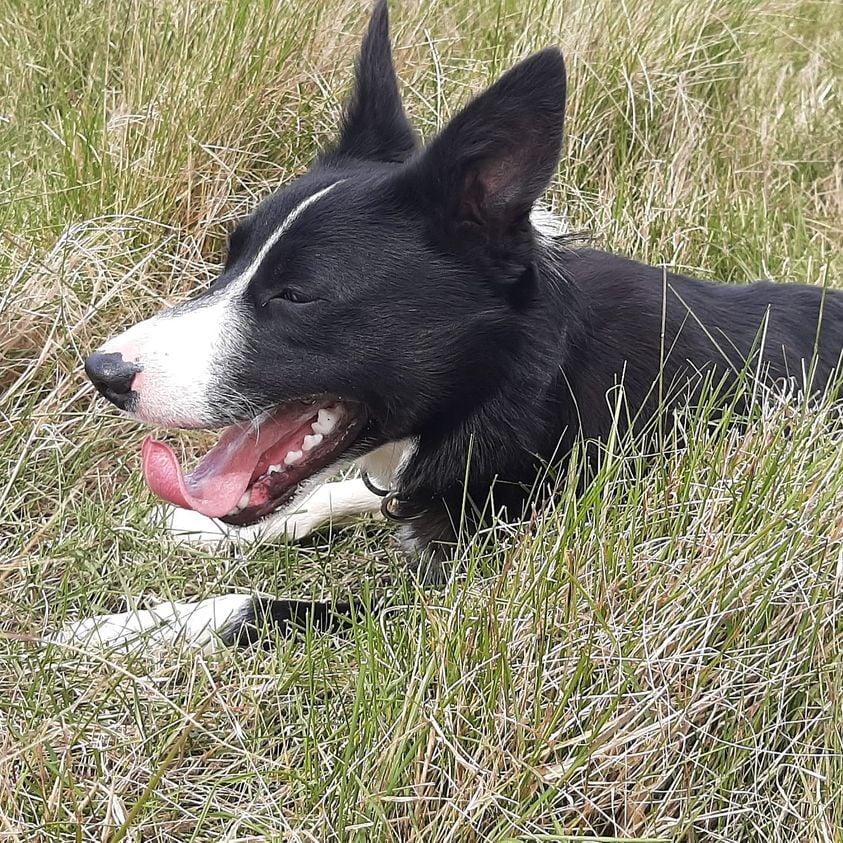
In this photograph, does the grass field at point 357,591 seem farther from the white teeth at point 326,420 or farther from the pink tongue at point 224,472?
the white teeth at point 326,420

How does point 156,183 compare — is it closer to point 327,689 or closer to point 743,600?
point 327,689

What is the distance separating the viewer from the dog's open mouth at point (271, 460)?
2.38m

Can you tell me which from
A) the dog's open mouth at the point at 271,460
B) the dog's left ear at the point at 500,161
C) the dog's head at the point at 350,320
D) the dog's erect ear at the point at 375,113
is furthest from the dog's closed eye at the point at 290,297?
the dog's erect ear at the point at 375,113

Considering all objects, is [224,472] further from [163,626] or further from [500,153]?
[500,153]

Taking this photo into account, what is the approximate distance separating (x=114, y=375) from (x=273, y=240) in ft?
1.47

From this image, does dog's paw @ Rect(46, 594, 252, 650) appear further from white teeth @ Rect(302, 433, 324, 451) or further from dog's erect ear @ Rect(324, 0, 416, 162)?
dog's erect ear @ Rect(324, 0, 416, 162)

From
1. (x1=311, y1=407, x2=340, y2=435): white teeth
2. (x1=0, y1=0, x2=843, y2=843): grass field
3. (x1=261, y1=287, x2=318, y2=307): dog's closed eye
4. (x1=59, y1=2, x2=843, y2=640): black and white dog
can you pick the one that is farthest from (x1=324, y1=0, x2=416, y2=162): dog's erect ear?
(x1=0, y1=0, x2=843, y2=843): grass field

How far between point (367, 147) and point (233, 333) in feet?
2.45

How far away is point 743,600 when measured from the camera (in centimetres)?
199

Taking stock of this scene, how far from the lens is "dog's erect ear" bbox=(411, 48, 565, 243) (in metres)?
2.18

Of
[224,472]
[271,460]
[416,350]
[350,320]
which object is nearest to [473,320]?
[416,350]

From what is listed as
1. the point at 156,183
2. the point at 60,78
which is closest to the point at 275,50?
the point at 156,183

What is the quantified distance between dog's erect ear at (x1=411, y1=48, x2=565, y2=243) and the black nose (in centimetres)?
73

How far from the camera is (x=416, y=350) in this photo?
2.35 metres
